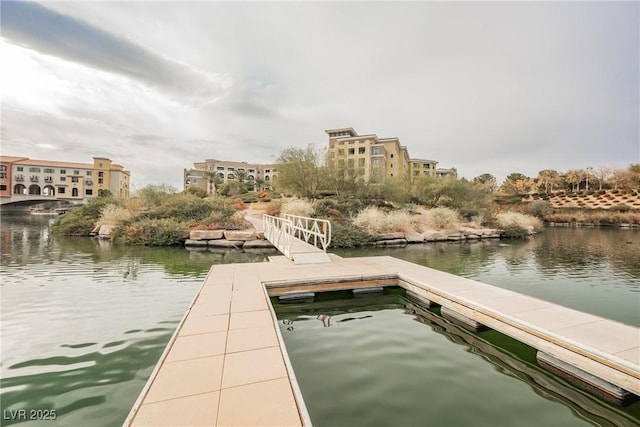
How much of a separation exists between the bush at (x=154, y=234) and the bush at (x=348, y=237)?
6.86 metres

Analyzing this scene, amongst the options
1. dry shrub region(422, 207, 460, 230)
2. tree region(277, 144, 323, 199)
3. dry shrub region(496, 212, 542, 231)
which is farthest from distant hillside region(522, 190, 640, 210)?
tree region(277, 144, 323, 199)

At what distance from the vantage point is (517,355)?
348cm

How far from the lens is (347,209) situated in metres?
19.0

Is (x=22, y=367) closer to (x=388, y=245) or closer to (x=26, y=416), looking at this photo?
(x=26, y=416)

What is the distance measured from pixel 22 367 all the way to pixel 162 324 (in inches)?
57.8

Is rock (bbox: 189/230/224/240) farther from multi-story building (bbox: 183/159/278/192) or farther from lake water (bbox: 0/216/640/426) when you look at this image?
multi-story building (bbox: 183/159/278/192)

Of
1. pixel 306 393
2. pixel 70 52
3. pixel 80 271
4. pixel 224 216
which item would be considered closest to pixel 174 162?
pixel 224 216

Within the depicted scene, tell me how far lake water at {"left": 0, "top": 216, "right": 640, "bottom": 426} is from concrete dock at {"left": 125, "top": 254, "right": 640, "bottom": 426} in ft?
1.77

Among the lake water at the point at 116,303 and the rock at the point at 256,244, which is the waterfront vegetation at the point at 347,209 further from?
the lake water at the point at 116,303

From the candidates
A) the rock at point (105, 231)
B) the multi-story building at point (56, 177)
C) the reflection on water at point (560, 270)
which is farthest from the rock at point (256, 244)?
the multi-story building at point (56, 177)

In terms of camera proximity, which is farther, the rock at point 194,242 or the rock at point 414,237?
Answer: the rock at point 414,237

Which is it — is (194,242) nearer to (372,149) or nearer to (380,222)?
(380,222)

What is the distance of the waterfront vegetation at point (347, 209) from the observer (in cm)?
1437

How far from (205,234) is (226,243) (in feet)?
3.77
